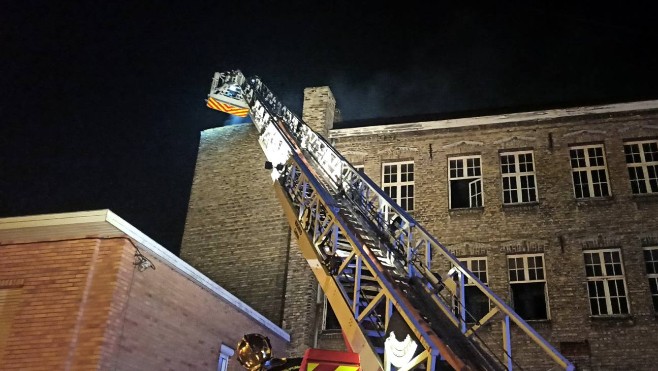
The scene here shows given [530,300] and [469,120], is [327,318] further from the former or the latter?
[469,120]

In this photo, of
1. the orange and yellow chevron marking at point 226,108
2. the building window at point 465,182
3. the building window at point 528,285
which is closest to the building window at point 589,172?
the building window at point 528,285

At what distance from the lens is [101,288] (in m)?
8.45

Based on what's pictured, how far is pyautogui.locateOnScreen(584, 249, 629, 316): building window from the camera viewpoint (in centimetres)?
1299

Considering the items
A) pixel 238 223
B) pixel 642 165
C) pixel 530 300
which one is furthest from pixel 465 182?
pixel 238 223

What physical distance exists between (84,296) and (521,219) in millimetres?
10409

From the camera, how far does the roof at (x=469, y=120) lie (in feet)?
47.8

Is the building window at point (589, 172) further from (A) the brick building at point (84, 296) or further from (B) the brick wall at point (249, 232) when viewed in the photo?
(A) the brick building at point (84, 296)

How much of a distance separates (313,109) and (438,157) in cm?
415

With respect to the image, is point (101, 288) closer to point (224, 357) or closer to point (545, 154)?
point (224, 357)

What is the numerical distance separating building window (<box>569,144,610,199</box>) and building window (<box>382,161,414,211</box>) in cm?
418

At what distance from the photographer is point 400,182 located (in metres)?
15.8

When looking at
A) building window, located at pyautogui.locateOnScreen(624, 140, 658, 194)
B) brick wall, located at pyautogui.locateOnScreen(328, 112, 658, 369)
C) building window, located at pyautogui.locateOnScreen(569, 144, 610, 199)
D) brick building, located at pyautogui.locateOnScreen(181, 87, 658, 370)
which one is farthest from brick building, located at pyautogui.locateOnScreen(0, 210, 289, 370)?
building window, located at pyautogui.locateOnScreen(624, 140, 658, 194)

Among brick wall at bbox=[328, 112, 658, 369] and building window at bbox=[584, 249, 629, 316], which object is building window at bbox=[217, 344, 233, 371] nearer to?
brick wall at bbox=[328, 112, 658, 369]

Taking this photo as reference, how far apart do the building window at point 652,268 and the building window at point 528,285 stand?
230cm
